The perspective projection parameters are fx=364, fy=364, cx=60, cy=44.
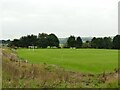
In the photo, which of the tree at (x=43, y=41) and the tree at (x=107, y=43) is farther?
the tree at (x=43, y=41)

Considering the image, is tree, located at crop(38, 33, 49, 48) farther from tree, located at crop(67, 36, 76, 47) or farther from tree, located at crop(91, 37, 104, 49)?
tree, located at crop(91, 37, 104, 49)

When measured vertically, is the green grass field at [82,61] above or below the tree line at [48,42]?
below

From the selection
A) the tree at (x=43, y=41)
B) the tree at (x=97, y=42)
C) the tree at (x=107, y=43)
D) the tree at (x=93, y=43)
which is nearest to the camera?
the tree at (x=107, y=43)

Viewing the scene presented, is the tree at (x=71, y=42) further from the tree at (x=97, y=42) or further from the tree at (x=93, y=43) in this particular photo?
the tree at (x=97, y=42)

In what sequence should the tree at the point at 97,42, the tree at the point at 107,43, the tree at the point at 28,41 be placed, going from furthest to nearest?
the tree at the point at 28,41
the tree at the point at 97,42
the tree at the point at 107,43

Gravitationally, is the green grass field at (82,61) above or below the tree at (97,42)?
below

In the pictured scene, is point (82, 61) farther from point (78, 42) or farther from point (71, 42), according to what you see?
point (71, 42)

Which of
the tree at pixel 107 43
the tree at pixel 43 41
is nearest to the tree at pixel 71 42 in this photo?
the tree at pixel 43 41

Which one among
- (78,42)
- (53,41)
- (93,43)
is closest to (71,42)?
(78,42)

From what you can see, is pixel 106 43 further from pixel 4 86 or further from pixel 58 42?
pixel 4 86

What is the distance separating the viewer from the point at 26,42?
117 meters

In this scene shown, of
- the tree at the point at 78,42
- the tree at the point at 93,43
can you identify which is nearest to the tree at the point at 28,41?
the tree at the point at 78,42

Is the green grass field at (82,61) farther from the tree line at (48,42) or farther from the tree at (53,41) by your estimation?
the tree at (53,41)

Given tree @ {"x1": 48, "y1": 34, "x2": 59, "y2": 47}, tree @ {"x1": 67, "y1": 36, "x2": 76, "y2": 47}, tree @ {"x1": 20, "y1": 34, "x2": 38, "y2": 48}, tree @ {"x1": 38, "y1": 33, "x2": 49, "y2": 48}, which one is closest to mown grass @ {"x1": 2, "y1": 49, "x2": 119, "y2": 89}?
tree @ {"x1": 38, "y1": 33, "x2": 49, "y2": 48}
